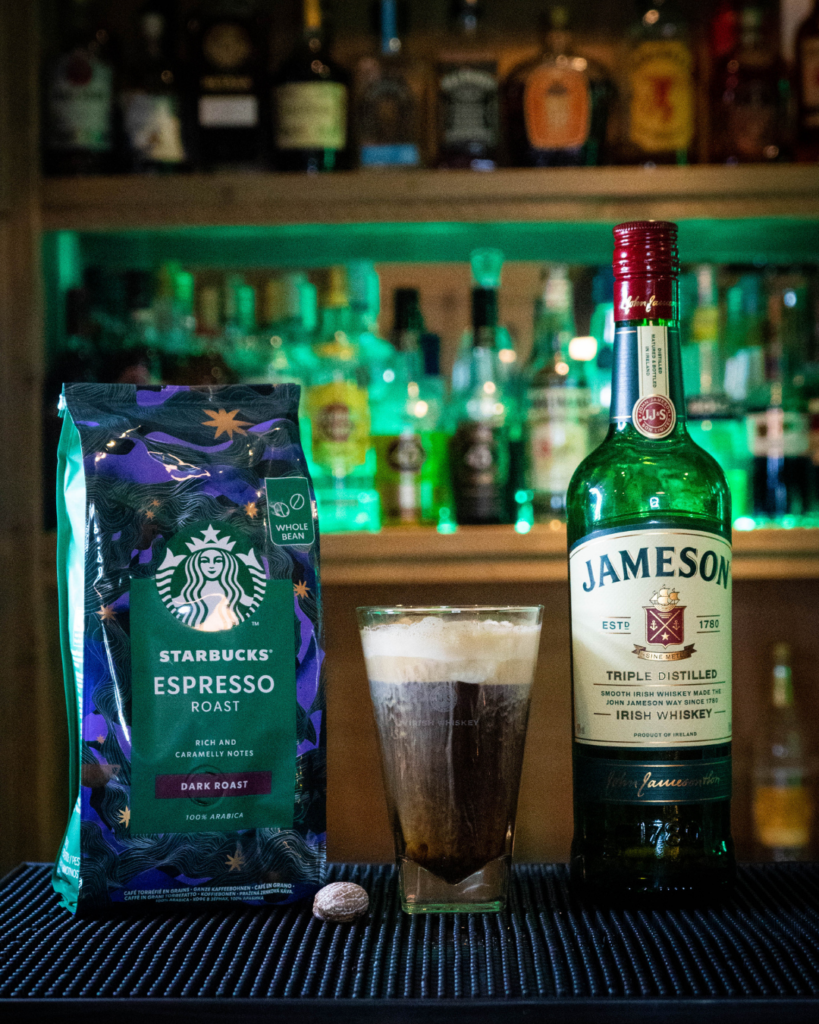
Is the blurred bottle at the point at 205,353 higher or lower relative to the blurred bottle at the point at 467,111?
lower

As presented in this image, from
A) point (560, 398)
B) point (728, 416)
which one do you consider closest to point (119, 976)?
point (560, 398)

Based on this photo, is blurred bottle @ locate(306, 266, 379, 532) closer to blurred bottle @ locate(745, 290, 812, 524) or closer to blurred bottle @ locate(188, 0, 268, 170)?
blurred bottle @ locate(188, 0, 268, 170)

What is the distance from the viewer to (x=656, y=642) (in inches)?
27.1

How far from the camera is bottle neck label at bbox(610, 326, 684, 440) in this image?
0.72m

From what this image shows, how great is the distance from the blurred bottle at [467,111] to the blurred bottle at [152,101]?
1.08 ft

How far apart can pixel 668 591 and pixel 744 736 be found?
2.59ft

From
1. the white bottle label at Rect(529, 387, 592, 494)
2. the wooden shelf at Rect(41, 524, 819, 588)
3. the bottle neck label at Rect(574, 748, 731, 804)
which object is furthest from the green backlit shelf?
the bottle neck label at Rect(574, 748, 731, 804)

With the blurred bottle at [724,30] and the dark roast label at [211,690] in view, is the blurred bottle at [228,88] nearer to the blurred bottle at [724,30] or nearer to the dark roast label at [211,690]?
the blurred bottle at [724,30]

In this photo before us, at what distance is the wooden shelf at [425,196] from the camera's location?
3.70ft

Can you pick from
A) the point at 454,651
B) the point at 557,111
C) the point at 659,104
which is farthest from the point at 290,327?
the point at 454,651

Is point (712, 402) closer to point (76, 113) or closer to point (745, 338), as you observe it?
point (745, 338)

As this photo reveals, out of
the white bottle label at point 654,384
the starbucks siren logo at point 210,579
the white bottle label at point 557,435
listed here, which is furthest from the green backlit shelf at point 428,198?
the starbucks siren logo at point 210,579

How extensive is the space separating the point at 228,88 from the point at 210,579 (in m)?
0.79

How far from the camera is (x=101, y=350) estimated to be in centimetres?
125
